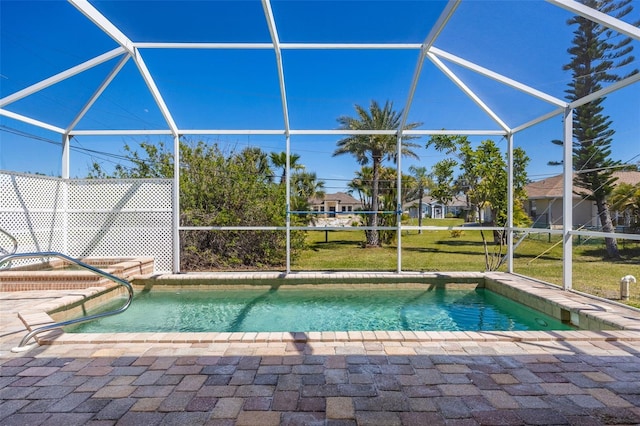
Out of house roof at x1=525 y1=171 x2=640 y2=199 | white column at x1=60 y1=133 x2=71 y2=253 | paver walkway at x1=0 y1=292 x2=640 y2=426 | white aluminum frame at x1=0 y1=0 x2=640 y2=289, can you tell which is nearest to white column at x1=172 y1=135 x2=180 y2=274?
white aluminum frame at x1=0 y1=0 x2=640 y2=289

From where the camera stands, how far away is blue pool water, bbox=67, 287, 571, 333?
5066 mm

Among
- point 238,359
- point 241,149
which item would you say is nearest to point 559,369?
point 238,359

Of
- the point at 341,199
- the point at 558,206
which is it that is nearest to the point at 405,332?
the point at 558,206

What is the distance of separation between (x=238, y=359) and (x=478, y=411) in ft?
5.99

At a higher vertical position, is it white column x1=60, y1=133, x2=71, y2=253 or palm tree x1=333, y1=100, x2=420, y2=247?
palm tree x1=333, y1=100, x2=420, y2=247

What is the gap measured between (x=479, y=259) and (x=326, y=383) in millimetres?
9078

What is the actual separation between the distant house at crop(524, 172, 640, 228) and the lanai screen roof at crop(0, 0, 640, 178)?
0.58 m

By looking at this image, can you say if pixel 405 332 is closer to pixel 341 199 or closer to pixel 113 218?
pixel 113 218

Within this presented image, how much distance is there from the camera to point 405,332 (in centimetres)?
366

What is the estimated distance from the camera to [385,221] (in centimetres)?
1384

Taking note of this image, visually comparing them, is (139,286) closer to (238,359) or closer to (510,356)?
(238,359)

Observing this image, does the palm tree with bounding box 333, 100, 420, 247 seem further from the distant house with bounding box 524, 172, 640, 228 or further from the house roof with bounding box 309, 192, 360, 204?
the distant house with bounding box 524, 172, 640, 228

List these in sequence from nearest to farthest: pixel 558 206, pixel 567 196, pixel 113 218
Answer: pixel 567 196, pixel 558 206, pixel 113 218

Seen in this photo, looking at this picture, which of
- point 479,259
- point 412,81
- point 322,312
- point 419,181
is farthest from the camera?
point 419,181
